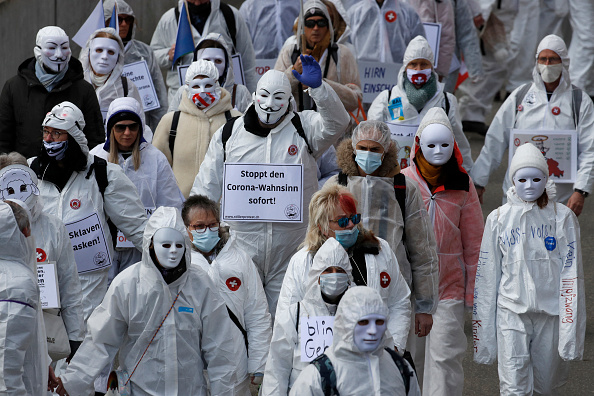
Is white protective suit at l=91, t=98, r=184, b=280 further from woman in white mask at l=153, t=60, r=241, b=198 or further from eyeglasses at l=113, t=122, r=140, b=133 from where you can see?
woman in white mask at l=153, t=60, r=241, b=198

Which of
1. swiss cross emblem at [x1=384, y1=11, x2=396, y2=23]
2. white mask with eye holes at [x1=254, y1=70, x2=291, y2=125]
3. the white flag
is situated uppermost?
swiss cross emblem at [x1=384, y1=11, x2=396, y2=23]

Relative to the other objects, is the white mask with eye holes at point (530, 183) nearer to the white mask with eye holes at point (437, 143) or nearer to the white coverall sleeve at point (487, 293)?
the white coverall sleeve at point (487, 293)

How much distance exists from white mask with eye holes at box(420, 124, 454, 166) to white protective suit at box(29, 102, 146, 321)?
1919 millimetres

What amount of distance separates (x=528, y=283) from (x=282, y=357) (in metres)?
2.25

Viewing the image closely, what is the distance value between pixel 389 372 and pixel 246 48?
6.44m

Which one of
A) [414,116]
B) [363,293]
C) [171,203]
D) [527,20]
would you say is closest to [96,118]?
[171,203]

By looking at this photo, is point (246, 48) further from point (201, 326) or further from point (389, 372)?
point (389, 372)

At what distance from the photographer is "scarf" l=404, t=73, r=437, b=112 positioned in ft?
30.6

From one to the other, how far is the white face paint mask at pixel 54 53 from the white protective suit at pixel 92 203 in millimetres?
1871

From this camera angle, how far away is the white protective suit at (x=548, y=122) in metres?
9.45

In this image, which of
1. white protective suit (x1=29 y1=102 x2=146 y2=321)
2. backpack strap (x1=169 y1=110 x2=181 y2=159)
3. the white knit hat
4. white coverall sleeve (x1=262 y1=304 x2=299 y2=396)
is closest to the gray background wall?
backpack strap (x1=169 y1=110 x2=181 y2=159)

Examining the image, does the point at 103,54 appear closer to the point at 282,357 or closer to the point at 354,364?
the point at 282,357

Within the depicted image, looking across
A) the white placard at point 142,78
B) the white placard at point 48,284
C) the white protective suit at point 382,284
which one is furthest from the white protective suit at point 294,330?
the white placard at point 142,78

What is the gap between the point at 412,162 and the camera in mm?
8031
